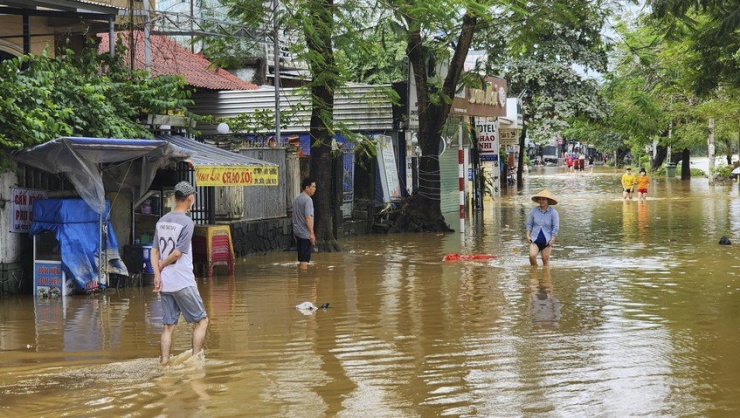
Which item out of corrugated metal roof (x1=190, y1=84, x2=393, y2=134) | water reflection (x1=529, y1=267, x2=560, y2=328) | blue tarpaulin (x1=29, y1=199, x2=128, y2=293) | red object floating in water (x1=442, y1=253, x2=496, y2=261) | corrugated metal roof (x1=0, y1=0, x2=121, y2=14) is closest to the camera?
water reflection (x1=529, y1=267, x2=560, y2=328)

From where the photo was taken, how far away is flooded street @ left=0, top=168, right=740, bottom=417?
7.24m

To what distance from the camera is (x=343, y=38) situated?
17.1 m

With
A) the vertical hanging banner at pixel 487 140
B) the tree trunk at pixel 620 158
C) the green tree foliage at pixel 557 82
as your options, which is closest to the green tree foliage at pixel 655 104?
the green tree foliage at pixel 557 82

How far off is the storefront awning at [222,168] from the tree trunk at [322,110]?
2.42 metres

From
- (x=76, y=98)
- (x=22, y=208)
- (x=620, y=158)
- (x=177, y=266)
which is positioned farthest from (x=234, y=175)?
(x=620, y=158)

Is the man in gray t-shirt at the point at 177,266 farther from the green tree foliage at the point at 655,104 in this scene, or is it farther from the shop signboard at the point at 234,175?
the green tree foliage at the point at 655,104

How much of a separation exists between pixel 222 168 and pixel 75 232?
260 centimetres

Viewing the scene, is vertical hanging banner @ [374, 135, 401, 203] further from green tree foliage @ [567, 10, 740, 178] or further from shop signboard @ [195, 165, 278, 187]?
green tree foliage @ [567, 10, 740, 178]

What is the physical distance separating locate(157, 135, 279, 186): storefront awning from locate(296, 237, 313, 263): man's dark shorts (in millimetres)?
1069

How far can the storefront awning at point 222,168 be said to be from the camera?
48.0ft

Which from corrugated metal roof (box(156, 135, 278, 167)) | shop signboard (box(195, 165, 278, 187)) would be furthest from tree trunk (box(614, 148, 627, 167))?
corrugated metal roof (box(156, 135, 278, 167))

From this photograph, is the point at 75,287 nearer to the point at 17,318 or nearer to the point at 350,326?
the point at 17,318

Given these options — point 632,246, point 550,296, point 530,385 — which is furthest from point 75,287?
point 632,246

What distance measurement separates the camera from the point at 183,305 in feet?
27.9
